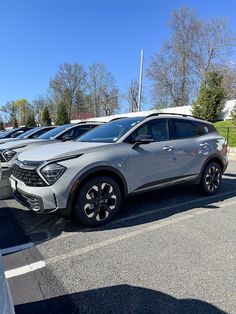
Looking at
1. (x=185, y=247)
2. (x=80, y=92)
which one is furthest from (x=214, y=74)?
(x=80, y=92)

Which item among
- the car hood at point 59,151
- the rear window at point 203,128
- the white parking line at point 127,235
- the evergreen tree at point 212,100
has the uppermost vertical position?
the evergreen tree at point 212,100

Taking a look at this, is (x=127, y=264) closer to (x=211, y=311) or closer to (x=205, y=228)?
(x=211, y=311)

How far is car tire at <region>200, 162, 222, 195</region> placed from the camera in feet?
20.0

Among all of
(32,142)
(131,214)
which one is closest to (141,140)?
(131,214)

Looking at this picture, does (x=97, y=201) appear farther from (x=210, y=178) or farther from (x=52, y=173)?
(x=210, y=178)

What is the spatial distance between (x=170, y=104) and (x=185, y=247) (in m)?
43.6

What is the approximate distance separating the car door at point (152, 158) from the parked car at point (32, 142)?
10.5ft

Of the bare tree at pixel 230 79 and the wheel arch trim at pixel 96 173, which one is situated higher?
the bare tree at pixel 230 79

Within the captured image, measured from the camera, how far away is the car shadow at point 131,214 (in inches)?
171

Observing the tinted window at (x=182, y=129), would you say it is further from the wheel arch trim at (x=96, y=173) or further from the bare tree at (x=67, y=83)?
the bare tree at (x=67, y=83)

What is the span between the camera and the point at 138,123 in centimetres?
520

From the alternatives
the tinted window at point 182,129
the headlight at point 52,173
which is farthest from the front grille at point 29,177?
the tinted window at point 182,129

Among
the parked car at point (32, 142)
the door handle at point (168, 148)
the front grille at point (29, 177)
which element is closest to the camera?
the front grille at point (29, 177)

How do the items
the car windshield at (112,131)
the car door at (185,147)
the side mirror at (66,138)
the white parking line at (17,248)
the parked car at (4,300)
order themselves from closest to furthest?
the parked car at (4,300) → the white parking line at (17,248) → the car windshield at (112,131) → the car door at (185,147) → the side mirror at (66,138)
